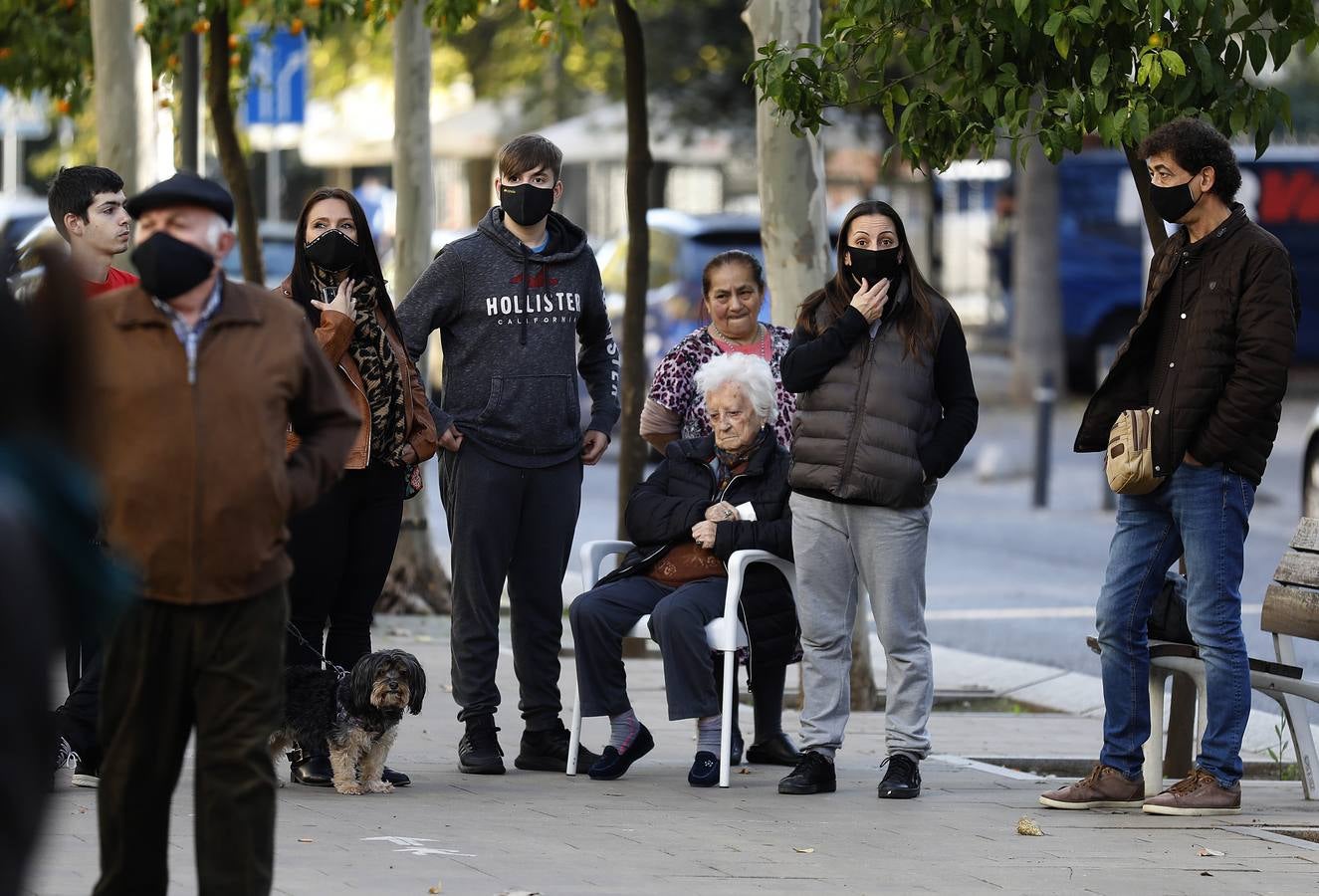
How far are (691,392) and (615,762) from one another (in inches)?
52.5

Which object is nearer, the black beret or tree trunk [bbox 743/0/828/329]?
the black beret

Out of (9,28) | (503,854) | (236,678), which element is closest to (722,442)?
(503,854)

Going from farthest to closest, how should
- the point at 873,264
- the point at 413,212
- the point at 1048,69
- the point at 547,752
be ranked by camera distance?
the point at 413,212
the point at 547,752
the point at 1048,69
the point at 873,264

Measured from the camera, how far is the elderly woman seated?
7281 millimetres

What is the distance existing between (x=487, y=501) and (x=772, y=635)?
1.06 meters

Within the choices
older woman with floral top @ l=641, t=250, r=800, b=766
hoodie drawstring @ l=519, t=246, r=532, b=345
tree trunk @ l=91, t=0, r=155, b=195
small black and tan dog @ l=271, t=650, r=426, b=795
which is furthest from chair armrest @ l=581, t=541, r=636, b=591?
tree trunk @ l=91, t=0, r=155, b=195

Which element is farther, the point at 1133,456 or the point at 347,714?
the point at 347,714

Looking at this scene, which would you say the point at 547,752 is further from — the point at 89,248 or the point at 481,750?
the point at 89,248

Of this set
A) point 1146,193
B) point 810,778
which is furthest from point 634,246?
point 810,778

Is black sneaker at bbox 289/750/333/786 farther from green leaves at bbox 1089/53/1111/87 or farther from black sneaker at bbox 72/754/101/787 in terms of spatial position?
green leaves at bbox 1089/53/1111/87

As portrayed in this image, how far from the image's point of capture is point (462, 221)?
155ft

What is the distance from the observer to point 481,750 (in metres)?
7.46

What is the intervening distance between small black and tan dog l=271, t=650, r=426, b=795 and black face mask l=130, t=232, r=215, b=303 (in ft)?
7.83

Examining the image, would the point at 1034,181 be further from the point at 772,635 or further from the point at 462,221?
the point at 462,221
